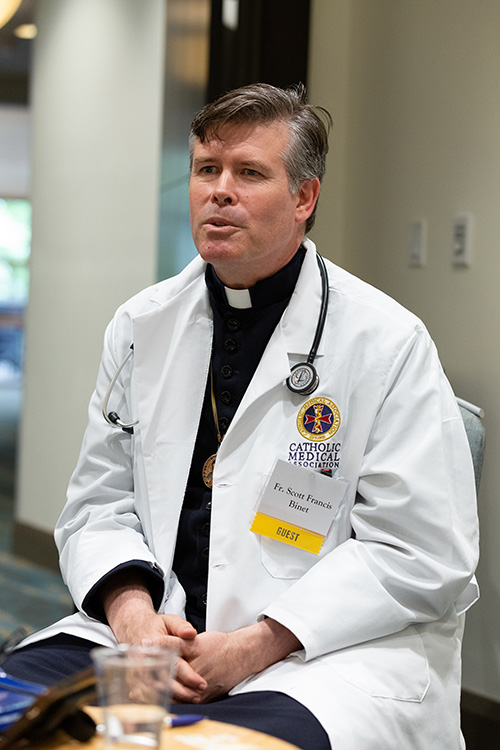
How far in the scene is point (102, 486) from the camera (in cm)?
180

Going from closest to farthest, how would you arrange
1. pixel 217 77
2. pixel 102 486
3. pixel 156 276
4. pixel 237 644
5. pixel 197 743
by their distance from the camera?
pixel 197 743 < pixel 237 644 < pixel 102 486 < pixel 217 77 < pixel 156 276

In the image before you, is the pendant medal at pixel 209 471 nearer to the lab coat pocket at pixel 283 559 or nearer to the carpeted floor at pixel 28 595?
the lab coat pocket at pixel 283 559

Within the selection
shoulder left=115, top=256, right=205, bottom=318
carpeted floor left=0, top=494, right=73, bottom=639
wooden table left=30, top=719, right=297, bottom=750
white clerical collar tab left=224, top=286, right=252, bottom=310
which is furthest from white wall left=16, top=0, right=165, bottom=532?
wooden table left=30, top=719, right=297, bottom=750

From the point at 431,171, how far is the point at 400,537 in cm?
137

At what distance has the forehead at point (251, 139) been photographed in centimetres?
169

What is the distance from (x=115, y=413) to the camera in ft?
5.97

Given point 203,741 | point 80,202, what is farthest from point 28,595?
point 203,741

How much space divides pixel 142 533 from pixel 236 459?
0.28 meters

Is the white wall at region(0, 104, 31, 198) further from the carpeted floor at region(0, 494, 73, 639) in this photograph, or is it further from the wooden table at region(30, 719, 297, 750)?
the wooden table at region(30, 719, 297, 750)

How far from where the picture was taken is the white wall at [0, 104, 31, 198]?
1096 cm

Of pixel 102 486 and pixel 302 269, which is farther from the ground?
pixel 302 269

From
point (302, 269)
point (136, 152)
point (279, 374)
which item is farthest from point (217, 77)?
point (279, 374)

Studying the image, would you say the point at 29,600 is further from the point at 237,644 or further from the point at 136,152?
the point at 237,644

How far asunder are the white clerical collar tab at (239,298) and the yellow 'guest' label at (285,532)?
0.43m
